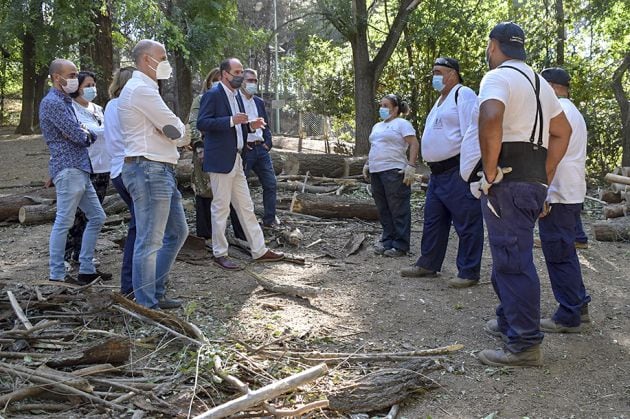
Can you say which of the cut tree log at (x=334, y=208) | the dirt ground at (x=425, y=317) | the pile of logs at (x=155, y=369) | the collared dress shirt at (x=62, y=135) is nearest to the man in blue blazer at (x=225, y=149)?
the dirt ground at (x=425, y=317)

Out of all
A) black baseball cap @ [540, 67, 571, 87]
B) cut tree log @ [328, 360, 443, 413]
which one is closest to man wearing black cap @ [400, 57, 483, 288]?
black baseball cap @ [540, 67, 571, 87]

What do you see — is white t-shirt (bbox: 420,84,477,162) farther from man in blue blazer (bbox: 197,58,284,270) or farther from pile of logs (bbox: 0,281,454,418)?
pile of logs (bbox: 0,281,454,418)

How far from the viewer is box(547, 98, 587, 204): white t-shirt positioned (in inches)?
191

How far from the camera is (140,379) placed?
145 inches

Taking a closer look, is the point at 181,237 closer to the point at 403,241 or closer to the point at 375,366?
the point at 375,366

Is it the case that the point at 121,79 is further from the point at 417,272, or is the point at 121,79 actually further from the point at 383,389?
the point at 383,389

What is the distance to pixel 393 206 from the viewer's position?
7223 mm

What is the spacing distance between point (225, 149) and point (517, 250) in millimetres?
3144

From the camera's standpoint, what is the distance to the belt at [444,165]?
5.89 m

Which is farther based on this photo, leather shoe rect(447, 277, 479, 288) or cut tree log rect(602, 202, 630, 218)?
cut tree log rect(602, 202, 630, 218)

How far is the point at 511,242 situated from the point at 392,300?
1.75 m

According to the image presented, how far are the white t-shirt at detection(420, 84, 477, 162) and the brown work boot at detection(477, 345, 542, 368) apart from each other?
220 centimetres

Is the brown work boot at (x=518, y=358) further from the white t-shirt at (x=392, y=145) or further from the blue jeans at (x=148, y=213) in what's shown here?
the white t-shirt at (x=392, y=145)

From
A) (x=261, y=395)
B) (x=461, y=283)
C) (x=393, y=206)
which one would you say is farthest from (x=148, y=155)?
(x=393, y=206)
